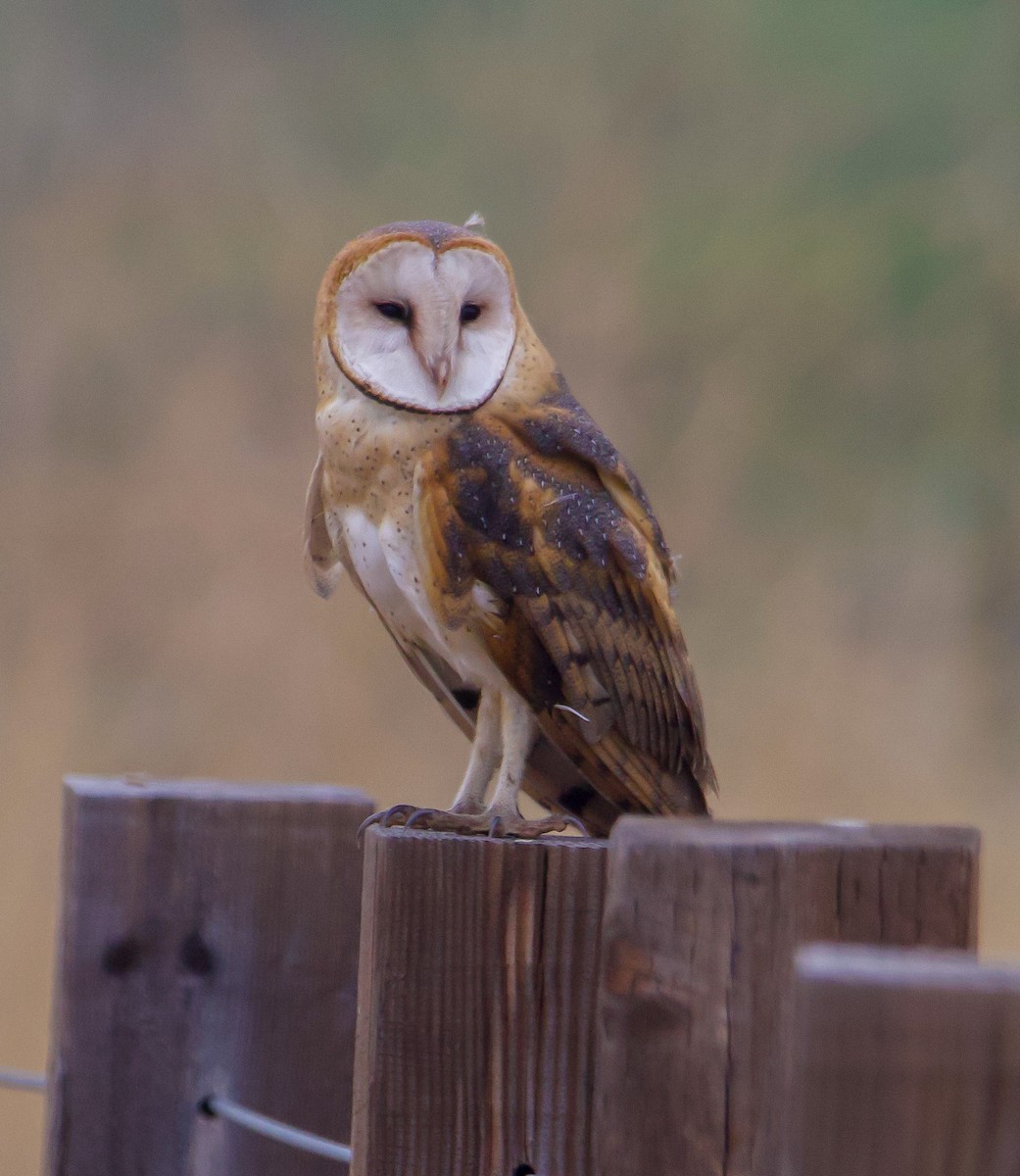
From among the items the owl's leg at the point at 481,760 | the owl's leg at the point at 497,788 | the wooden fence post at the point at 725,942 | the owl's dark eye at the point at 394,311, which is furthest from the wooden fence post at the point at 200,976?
the wooden fence post at the point at 725,942

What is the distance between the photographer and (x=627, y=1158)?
3.00ft

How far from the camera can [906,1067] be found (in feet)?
2.13

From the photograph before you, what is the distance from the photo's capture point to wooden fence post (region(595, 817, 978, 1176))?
35.1 inches

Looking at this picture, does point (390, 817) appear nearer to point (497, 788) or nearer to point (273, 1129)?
point (497, 788)

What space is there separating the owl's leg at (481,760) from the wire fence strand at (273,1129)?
488 mm

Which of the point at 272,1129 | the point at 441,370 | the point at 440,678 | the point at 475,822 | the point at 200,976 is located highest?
the point at 441,370

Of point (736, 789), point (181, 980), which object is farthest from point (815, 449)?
point (181, 980)

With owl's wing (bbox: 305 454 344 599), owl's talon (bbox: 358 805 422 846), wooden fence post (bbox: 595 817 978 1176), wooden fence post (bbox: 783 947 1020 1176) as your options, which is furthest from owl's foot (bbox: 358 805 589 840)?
wooden fence post (bbox: 783 947 1020 1176)

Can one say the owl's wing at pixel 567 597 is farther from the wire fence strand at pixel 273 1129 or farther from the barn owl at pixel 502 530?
the wire fence strand at pixel 273 1129

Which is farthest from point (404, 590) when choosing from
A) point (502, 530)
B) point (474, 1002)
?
point (474, 1002)

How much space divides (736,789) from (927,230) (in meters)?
1.77

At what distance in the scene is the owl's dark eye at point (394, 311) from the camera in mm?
1892

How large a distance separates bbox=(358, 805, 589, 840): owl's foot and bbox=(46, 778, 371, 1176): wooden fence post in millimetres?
74

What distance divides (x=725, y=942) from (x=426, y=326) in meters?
1.10
